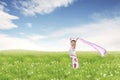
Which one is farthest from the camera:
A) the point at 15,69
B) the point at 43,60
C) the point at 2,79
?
the point at 43,60

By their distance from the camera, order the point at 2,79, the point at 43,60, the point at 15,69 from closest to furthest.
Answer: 1. the point at 2,79
2. the point at 15,69
3. the point at 43,60

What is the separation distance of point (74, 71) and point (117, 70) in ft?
9.32

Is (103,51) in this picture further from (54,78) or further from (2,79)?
(2,79)

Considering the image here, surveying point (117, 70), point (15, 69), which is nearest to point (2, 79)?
point (15, 69)

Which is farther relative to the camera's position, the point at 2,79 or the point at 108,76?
the point at 2,79

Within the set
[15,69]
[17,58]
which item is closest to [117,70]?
[15,69]

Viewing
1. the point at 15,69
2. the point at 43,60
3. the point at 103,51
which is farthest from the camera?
the point at 43,60

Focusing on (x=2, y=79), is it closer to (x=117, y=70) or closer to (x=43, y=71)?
(x=43, y=71)

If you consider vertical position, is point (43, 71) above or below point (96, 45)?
below

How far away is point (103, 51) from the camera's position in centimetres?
2031

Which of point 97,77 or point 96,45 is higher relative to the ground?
point 96,45

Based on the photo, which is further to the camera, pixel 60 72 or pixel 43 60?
pixel 43 60

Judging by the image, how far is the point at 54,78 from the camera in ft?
68.0

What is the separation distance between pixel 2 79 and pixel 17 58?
10734 mm
